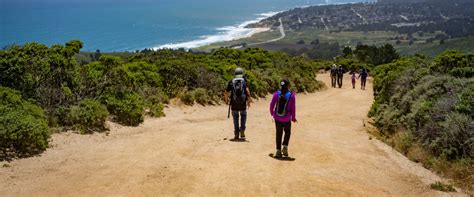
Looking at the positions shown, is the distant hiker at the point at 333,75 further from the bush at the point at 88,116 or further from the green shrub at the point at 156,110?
the bush at the point at 88,116

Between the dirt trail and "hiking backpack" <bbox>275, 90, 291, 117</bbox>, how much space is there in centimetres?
93

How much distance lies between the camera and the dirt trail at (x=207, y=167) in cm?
734

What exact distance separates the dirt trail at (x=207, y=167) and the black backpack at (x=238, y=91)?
0.98 m

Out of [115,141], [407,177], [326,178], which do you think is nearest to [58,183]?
[115,141]

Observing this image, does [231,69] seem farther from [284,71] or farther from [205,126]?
[205,126]

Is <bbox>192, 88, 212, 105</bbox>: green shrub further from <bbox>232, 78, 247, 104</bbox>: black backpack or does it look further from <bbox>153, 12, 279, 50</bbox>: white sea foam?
<bbox>153, 12, 279, 50</bbox>: white sea foam

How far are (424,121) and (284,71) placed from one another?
17.0m

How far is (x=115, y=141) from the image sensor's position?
425 inches

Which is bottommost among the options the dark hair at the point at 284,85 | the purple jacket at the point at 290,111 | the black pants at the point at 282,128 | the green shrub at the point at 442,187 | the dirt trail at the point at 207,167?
the green shrub at the point at 442,187

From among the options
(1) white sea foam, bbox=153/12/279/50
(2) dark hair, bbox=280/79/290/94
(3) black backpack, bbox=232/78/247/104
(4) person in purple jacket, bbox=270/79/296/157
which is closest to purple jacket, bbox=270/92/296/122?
(4) person in purple jacket, bbox=270/79/296/157

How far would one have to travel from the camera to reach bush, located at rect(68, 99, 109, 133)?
1123 centimetres

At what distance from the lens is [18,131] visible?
881 centimetres

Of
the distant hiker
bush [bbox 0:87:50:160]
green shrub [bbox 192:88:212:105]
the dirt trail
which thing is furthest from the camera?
the distant hiker

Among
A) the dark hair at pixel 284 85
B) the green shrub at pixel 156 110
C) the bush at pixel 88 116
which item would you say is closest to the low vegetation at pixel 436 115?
the dark hair at pixel 284 85
